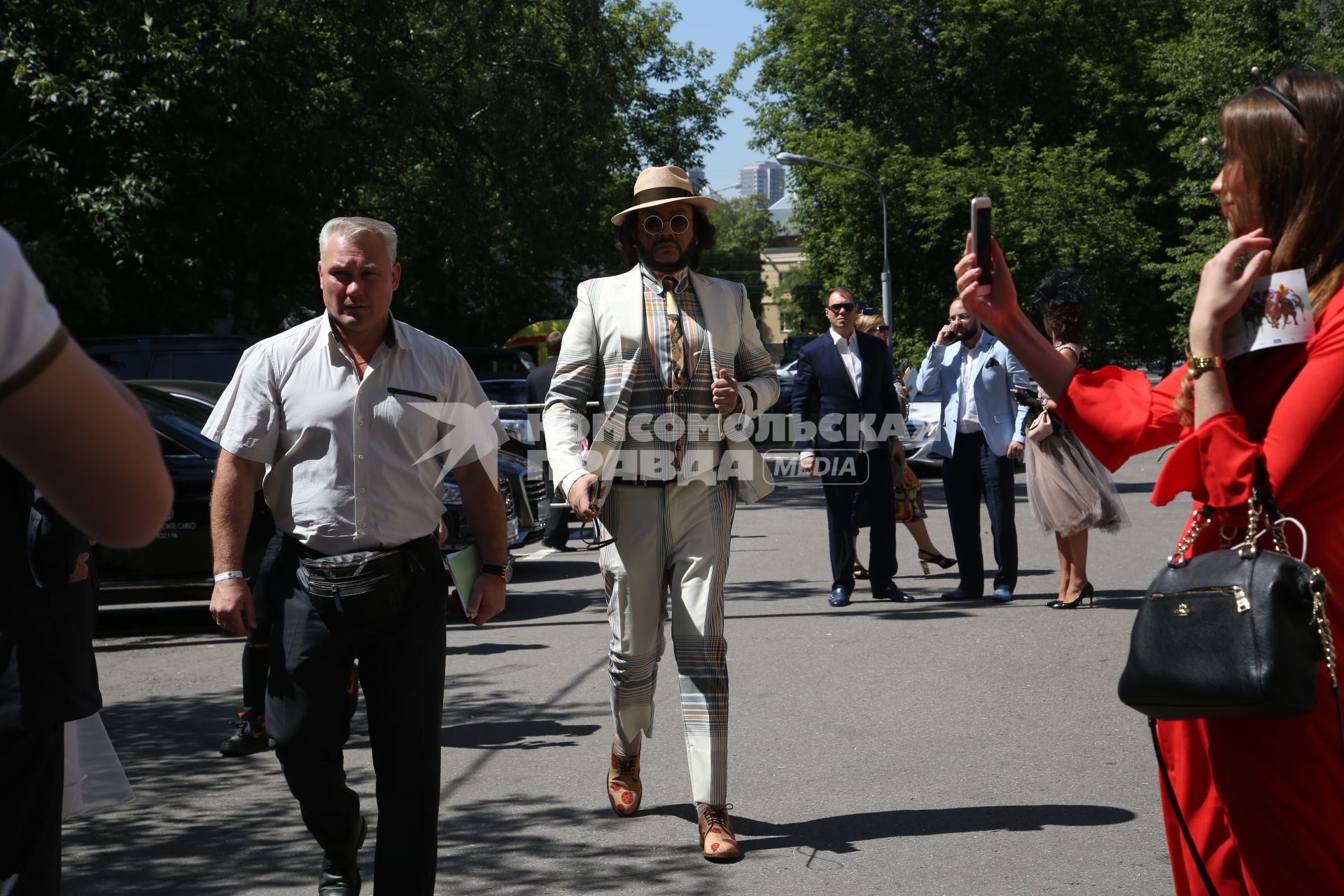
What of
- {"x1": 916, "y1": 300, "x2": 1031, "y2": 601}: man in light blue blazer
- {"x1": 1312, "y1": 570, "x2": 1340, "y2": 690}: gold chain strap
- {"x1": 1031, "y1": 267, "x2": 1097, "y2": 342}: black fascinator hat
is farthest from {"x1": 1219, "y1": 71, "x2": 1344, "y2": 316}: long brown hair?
{"x1": 916, "y1": 300, "x2": 1031, "y2": 601}: man in light blue blazer

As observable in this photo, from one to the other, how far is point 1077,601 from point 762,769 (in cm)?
450

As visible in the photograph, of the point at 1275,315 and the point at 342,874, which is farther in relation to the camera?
the point at 342,874

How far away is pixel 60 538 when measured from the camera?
311cm

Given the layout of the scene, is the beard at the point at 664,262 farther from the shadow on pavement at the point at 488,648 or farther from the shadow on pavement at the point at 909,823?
the shadow on pavement at the point at 488,648

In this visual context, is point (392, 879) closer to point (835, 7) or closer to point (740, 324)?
point (740, 324)

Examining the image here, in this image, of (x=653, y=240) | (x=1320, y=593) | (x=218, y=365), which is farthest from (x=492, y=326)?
(x=1320, y=593)

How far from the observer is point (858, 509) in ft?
33.6

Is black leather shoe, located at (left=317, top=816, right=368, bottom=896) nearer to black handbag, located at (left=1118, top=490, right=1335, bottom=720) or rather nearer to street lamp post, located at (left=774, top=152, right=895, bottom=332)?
black handbag, located at (left=1118, top=490, right=1335, bottom=720)

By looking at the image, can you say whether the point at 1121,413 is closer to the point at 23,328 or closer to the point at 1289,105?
the point at 1289,105

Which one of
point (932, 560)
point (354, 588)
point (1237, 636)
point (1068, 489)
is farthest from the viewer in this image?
point (932, 560)

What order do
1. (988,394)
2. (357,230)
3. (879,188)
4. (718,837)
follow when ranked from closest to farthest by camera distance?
(357,230) → (718,837) → (988,394) → (879,188)

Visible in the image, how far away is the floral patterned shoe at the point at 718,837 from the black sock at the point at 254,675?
258 cm

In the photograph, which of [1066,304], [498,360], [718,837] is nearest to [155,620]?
[1066,304]

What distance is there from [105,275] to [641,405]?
51.4ft
